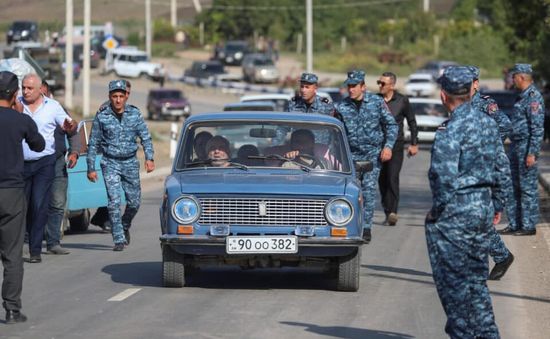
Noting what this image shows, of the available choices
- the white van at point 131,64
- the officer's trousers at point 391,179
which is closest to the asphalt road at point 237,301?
the officer's trousers at point 391,179

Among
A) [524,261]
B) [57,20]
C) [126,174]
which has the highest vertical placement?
[57,20]

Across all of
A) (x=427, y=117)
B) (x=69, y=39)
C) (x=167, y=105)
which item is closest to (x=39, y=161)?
(x=427, y=117)

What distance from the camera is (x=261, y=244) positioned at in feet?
38.5

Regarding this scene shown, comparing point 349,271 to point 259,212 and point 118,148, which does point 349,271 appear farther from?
point 118,148

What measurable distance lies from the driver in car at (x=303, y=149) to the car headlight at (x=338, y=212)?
3.40ft

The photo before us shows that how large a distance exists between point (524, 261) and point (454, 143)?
23.0 ft

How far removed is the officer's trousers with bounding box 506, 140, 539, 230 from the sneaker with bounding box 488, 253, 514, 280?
13.5 feet

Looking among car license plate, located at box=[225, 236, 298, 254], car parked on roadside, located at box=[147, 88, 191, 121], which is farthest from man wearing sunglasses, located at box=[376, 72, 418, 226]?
car parked on roadside, located at box=[147, 88, 191, 121]

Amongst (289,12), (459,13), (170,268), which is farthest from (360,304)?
(459,13)

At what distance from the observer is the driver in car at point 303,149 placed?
13.0m

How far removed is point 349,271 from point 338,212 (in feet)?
1.94

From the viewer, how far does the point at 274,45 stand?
99.2 meters

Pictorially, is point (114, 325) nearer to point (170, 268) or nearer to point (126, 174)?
point (170, 268)

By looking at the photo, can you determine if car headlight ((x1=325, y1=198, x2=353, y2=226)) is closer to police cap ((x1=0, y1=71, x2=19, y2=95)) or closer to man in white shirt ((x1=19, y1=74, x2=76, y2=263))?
police cap ((x1=0, y1=71, x2=19, y2=95))
